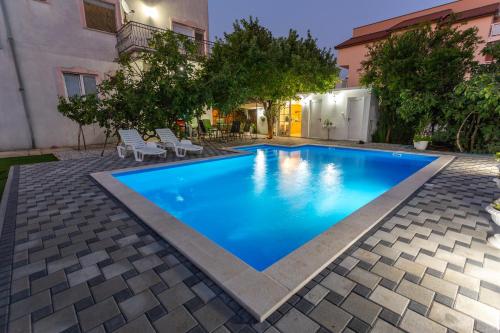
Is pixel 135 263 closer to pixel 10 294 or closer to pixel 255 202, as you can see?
pixel 10 294

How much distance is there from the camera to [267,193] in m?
5.18

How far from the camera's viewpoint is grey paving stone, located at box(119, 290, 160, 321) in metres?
1.59

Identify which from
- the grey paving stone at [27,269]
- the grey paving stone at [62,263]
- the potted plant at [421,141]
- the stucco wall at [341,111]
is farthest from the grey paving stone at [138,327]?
the stucco wall at [341,111]

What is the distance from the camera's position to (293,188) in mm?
5469

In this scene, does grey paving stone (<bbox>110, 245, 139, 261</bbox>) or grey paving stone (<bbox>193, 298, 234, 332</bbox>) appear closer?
grey paving stone (<bbox>193, 298, 234, 332</bbox>)

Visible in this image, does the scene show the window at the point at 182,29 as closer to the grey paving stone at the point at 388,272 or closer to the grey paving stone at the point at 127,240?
the grey paving stone at the point at 127,240

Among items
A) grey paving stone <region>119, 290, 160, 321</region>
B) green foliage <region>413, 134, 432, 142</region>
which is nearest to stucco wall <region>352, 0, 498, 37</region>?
green foliage <region>413, 134, 432, 142</region>

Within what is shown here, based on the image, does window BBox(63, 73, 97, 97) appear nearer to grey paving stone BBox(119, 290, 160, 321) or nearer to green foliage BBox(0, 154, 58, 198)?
green foliage BBox(0, 154, 58, 198)

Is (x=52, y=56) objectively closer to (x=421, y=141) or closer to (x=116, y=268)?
(x=116, y=268)

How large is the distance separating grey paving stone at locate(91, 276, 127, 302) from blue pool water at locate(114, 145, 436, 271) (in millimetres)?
1378

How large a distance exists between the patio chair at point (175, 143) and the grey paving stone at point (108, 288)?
5.92 metres

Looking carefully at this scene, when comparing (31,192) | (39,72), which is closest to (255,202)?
(31,192)

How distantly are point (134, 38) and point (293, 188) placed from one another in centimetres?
902

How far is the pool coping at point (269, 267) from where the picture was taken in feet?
5.65
